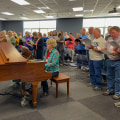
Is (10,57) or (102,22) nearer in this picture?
(10,57)

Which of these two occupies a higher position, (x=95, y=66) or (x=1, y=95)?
(x=95, y=66)

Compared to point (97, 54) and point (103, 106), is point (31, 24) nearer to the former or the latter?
point (97, 54)

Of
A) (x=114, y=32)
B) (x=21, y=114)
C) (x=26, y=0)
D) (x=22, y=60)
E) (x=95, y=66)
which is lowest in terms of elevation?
(x=21, y=114)

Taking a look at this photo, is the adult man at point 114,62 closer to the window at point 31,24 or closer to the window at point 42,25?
the window at point 42,25

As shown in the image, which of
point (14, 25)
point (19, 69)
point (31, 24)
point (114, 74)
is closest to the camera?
point (19, 69)

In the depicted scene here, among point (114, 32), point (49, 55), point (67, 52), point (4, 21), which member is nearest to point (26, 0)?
point (67, 52)

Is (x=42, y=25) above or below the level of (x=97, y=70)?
above

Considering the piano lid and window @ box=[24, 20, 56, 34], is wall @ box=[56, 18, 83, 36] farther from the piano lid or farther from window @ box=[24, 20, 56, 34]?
the piano lid

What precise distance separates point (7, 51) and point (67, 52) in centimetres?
438

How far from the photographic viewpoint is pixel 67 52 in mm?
6656

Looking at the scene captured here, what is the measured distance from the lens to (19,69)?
217 cm

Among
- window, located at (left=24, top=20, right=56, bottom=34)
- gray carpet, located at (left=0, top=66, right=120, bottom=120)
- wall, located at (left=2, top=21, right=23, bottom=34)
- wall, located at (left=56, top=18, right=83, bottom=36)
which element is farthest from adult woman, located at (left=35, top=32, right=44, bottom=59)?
wall, located at (left=2, top=21, right=23, bottom=34)

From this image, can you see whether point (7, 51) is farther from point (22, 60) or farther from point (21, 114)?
point (21, 114)

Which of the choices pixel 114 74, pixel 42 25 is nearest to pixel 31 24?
pixel 42 25
